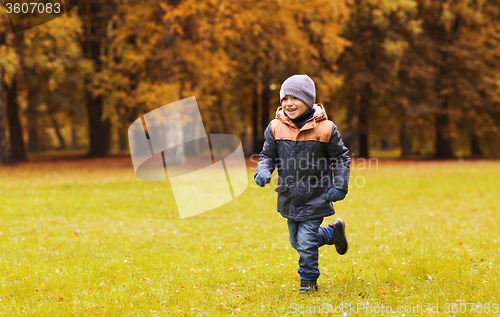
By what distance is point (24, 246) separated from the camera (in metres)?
7.95

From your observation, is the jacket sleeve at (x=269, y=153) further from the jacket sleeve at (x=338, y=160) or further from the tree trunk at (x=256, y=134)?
the tree trunk at (x=256, y=134)

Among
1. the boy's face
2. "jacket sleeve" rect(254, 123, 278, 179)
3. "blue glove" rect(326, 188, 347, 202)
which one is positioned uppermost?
the boy's face

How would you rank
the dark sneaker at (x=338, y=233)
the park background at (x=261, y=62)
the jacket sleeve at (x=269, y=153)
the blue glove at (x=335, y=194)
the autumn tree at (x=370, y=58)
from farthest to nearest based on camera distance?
the autumn tree at (x=370, y=58) → the park background at (x=261, y=62) → the dark sneaker at (x=338, y=233) → the jacket sleeve at (x=269, y=153) → the blue glove at (x=335, y=194)

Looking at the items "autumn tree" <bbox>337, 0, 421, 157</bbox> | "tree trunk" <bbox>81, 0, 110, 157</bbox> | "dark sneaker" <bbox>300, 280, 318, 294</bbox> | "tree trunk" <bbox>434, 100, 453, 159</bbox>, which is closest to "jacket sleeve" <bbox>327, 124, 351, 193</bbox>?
"dark sneaker" <bbox>300, 280, 318, 294</bbox>

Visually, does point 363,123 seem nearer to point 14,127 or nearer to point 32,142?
point 14,127

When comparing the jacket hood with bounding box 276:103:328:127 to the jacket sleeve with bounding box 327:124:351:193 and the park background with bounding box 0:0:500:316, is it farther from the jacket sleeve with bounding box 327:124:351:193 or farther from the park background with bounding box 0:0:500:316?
the park background with bounding box 0:0:500:316

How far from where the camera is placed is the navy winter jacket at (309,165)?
477 centimetres

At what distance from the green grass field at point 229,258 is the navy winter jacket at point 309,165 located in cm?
96

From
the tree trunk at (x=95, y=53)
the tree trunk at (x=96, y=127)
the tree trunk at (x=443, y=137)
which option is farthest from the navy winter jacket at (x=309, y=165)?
the tree trunk at (x=443, y=137)

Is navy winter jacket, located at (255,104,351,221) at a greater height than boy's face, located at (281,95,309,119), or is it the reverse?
boy's face, located at (281,95,309,119)

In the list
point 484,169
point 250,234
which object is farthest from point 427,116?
point 250,234

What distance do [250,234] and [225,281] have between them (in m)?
3.08

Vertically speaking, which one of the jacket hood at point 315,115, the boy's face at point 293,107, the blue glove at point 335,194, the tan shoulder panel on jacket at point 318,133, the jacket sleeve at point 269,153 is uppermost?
the boy's face at point 293,107

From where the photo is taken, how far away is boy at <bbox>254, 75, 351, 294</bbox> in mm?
4762
